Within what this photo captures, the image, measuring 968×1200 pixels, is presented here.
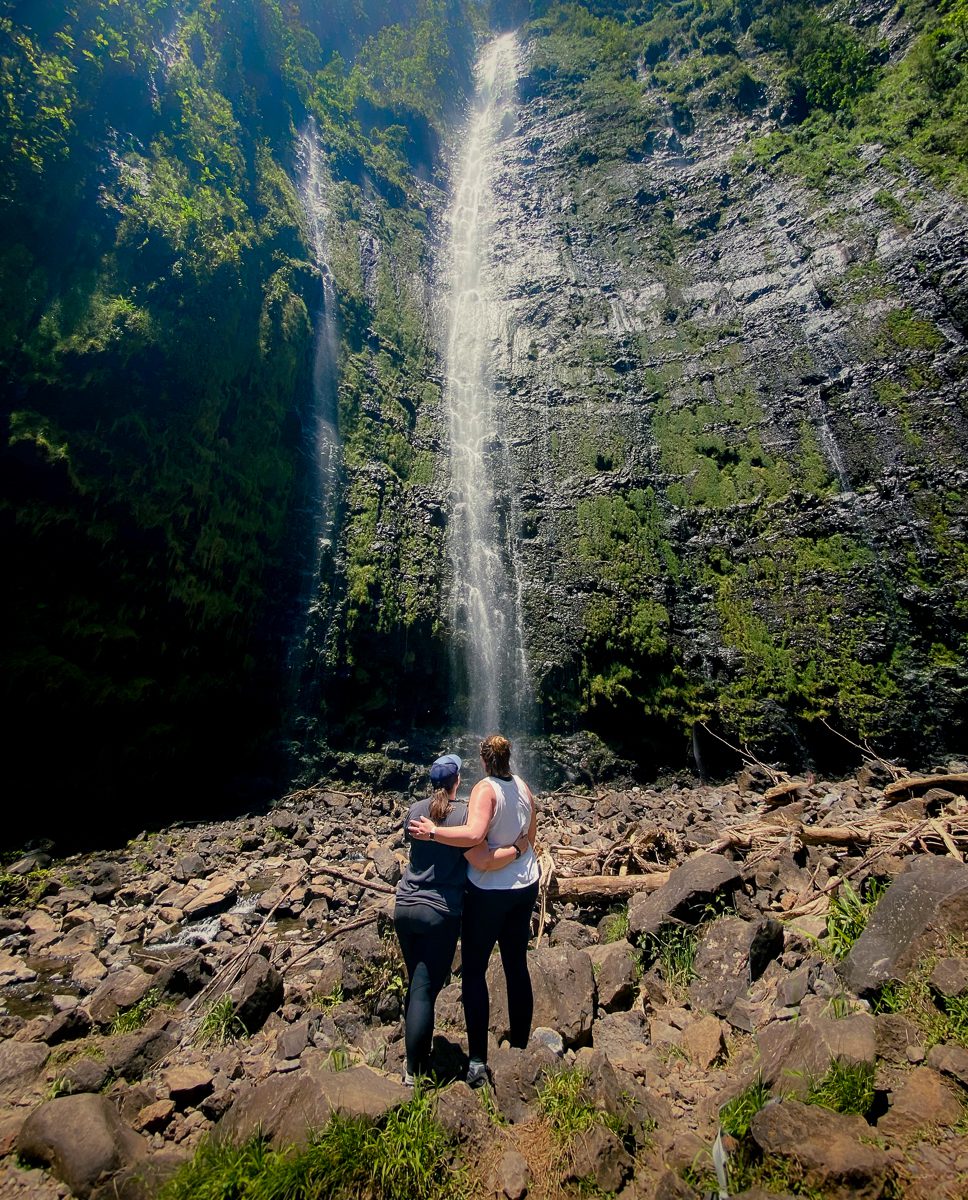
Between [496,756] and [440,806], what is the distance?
485mm

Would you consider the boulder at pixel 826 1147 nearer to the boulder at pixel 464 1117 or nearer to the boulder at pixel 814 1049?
the boulder at pixel 814 1049

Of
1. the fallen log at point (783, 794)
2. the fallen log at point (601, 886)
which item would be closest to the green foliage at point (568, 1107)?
the fallen log at point (601, 886)

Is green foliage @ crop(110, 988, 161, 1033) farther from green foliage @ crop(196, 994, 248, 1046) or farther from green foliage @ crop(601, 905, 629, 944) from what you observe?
green foliage @ crop(601, 905, 629, 944)

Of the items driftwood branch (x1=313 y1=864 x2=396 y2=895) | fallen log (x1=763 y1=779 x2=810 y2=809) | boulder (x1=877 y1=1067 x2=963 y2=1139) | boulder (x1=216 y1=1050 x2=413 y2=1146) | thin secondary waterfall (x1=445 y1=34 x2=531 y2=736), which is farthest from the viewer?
thin secondary waterfall (x1=445 y1=34 x2=531 y2=736)

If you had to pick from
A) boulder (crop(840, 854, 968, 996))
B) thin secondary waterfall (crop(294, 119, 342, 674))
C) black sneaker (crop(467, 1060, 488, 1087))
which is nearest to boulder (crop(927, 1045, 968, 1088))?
boulder (crop(840, 854, 968, 996))

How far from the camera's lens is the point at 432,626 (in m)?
13.7

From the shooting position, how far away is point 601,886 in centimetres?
563

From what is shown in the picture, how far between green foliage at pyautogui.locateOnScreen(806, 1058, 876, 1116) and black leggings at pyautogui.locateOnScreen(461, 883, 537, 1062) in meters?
1.47

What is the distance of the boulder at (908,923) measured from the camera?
10.2 feet

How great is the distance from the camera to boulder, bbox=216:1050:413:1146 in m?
2.51

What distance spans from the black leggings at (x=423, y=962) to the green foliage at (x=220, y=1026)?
1699 millimetres

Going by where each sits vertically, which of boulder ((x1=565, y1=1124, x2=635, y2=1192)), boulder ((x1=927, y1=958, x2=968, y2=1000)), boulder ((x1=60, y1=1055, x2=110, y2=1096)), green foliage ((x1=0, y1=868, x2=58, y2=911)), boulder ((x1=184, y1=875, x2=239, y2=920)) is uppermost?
boulder ((x1=927, y1=958, x2=968, y2=1000))

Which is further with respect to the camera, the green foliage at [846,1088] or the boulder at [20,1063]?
the boulder at [20,1063]

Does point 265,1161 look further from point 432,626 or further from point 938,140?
point 938,140
